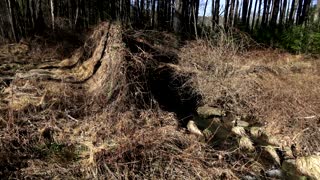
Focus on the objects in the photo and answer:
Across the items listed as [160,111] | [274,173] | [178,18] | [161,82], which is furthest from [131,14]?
[274,173]

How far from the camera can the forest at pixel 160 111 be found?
519 cm

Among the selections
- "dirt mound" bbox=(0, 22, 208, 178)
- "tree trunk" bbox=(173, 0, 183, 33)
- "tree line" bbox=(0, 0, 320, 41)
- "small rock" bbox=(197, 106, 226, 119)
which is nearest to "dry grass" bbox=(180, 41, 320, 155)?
"small rock" bbox=(197, 106, 226, 119)

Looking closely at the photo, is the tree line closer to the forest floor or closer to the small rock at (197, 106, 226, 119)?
the forest floor

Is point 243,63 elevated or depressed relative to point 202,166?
elevated

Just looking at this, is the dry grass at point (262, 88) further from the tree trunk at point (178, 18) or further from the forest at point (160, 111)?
the tree trunk at point (178, 18)

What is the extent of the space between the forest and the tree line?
4896 millimetres

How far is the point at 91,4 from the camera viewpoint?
71.8ft

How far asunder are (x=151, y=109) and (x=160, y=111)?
22 cm

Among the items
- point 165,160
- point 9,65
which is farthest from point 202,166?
point 9,65

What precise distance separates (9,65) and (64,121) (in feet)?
15.2

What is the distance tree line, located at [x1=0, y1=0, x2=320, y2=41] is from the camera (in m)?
16.2

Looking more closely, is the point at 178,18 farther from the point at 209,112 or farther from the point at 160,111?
the point at 160,111

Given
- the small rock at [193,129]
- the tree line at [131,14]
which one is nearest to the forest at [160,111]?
the small rock at [193,129]

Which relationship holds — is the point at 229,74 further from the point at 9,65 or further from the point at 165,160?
the point at 9,65
